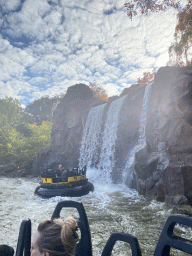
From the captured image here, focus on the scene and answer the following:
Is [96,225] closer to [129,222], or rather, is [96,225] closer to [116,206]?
[129,222]

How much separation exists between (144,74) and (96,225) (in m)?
28.1

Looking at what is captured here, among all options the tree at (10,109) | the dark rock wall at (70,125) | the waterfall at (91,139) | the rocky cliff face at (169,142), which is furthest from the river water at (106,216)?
the tree at (10,109)

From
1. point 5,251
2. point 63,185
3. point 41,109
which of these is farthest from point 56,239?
point 41,109

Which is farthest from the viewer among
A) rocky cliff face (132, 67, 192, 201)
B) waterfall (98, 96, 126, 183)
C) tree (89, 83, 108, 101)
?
tree (89, 83, 108, 101)

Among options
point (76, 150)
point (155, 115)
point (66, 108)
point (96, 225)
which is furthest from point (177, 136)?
point (66, 108)

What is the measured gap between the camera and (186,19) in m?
10.5

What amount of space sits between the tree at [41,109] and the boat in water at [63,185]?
39.7m

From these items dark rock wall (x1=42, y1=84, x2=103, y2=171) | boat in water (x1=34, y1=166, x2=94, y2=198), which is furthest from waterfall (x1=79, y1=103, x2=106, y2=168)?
boat in water (x1=34, y1=166, x2=94, y2=198)

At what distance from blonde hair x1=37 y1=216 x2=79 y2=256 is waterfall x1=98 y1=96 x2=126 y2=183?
1282cm

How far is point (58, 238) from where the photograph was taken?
4.12ft

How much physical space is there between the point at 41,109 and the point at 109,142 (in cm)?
3773

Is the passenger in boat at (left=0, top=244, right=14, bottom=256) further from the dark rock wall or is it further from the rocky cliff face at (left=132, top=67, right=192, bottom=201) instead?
the dark rock wall

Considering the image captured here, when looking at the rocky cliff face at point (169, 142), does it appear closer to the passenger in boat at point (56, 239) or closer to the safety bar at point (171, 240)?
the safety bar at point (171, 240)

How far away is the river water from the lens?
484cm
